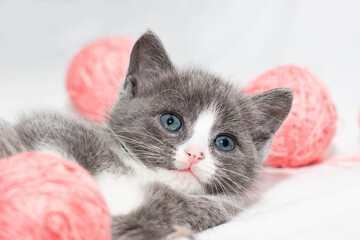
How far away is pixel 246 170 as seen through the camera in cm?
179

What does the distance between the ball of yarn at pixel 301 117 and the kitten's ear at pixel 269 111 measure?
0.30 metres

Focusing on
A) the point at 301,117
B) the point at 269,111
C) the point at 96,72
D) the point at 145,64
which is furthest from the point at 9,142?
the point at 301,117

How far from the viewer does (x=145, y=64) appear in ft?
6.19

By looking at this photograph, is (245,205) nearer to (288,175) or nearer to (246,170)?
(246,170)

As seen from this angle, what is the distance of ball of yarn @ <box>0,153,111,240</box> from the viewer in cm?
120

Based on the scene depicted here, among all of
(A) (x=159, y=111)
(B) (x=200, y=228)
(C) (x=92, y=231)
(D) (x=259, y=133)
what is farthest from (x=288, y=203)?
(C) (x=92, y=231)

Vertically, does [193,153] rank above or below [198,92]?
below

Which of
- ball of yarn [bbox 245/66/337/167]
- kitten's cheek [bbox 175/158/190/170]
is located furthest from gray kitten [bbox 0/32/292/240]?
ball of yarn [bbox 245/66/337/167]

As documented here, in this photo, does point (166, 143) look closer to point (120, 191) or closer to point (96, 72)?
point (120, 191)

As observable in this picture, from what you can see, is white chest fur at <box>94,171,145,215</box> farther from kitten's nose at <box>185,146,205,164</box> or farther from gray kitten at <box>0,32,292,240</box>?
kitten's nose at <box>185,146,205,164</box>

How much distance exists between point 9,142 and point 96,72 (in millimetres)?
1097

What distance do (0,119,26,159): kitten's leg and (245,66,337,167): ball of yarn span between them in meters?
1.06

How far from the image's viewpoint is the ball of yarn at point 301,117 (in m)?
2.25

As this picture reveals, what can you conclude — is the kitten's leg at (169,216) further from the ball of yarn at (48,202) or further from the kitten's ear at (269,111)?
the kitten's ear at (269,111)
